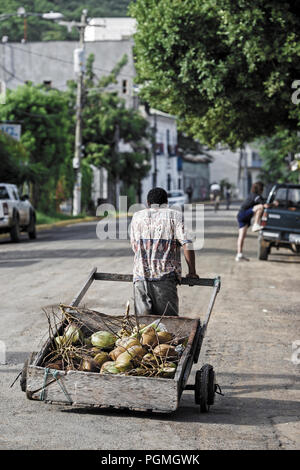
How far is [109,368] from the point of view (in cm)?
671

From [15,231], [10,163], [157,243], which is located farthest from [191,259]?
[10,163]

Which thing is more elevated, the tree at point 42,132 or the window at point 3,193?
the tree at point 42,132

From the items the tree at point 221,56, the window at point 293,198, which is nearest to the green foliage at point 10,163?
the tree at point 221,56

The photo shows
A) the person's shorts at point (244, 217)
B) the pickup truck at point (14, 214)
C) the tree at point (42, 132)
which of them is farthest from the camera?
the tree at point (42, 132)

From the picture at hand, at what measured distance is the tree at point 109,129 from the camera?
54844 millimetres

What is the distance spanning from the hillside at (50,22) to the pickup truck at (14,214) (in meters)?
32.6

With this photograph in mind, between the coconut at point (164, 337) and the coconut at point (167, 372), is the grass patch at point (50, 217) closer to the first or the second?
the coconut at point (164, 337)

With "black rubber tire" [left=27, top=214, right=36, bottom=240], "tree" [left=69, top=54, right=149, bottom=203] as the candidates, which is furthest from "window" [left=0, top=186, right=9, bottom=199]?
"tree" [left=69, top=54, right=149, bottom=203]

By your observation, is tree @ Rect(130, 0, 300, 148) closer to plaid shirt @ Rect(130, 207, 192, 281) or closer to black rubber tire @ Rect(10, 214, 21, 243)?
black rubber tire @ Rect(10, 214, 21, 243)

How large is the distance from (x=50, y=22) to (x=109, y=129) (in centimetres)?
2710

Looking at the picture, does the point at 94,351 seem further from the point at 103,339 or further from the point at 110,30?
the point at 110,30

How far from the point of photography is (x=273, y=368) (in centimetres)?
872

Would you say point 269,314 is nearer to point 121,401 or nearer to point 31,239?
point 121,401

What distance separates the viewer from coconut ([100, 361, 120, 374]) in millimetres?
6691
